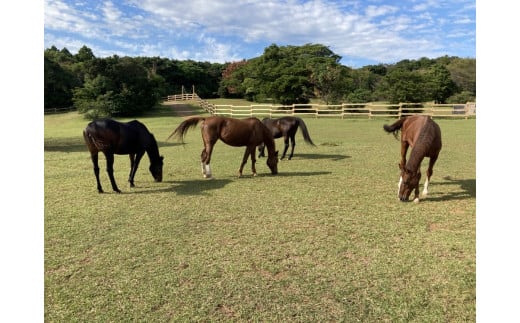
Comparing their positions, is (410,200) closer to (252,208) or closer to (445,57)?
(252,208)

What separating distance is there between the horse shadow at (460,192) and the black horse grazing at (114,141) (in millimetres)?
5566

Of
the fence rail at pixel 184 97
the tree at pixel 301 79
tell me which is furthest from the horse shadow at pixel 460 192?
the fence rail at pixel 184 97

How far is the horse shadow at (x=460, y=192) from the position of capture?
5.46 meters

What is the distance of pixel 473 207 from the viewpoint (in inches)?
195

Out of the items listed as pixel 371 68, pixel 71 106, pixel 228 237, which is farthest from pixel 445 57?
pixel 228 237

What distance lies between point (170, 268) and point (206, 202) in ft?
7.27

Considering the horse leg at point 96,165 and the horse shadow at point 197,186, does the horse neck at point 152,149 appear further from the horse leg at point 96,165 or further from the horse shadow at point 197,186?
the horse leg at point 96,165

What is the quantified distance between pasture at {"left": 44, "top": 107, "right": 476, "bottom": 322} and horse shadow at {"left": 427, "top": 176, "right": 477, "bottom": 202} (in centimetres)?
3

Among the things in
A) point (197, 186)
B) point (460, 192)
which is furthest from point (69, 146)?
point (460, 192)

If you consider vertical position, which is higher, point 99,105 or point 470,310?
point 99,105

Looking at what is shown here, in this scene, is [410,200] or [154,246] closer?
[154,246]

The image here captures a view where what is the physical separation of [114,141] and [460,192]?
6549 millimetres

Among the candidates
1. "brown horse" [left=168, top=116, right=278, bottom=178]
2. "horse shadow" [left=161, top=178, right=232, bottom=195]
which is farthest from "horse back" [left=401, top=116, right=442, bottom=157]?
"horse shadow" [left=161, top=178, right=232, bottom=195]

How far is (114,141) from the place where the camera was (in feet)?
18.8
